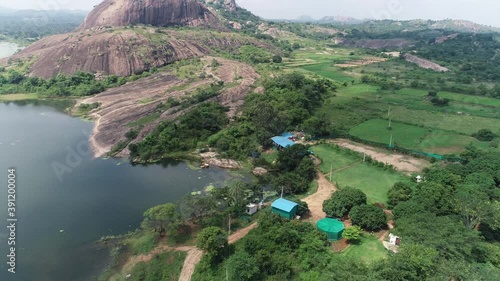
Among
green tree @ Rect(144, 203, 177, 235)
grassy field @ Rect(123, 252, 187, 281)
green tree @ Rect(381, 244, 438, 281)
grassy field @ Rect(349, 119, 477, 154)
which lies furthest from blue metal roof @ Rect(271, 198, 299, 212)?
grassy field @ Rect(349, 119, 477, 154)

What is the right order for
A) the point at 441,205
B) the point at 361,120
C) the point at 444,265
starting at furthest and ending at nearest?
the point at 361,120, the point at 441,205, the point at 444,265

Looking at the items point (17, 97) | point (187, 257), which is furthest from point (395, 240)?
point (17, 97)

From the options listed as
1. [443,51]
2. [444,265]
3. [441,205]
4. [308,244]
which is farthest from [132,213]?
[443,51]

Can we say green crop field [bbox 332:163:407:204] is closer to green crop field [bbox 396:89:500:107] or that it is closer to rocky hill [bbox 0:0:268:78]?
green crop field [bbox 396:89:500:107]

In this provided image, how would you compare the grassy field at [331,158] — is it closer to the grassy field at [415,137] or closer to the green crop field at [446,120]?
the grassy field at [415,137]

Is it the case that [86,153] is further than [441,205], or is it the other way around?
[86,153]

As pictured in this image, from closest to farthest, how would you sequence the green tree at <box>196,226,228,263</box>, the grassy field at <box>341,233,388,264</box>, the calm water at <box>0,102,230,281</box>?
the green tree at <box>196,226,228,263</box> → the grassy field at <box>341,233,388,264</box> → the calm water at <box>0,102,230,281</box>

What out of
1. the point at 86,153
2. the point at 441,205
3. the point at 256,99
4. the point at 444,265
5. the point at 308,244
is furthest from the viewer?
the point at 256,99

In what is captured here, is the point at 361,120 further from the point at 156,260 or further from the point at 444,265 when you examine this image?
the point at 156,260
